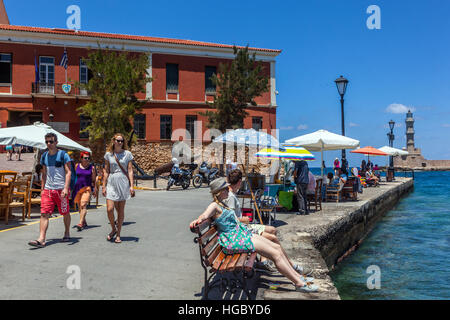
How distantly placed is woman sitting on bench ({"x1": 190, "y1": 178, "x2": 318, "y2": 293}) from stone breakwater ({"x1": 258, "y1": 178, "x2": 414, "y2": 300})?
0.17 m

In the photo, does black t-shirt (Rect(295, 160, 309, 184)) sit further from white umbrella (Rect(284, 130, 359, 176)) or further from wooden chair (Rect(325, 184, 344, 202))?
wooden chair (Rect(325, 184, 344, 202))

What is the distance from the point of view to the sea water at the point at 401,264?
684cm

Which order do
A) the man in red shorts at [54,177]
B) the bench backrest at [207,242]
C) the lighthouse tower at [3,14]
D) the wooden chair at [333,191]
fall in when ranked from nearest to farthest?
1. the bench backrest at [207,242]
2. the man in red shorts at [54,177]
3. the wooden chair at [333,191]
4. the lighthouse tower at [3,14]

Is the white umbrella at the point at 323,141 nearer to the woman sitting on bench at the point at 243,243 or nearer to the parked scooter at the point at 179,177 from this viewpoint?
the parked scooter at the point at 179,177

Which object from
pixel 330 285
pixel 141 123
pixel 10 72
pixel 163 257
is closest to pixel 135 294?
pixel 163 257

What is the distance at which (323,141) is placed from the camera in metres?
13.3

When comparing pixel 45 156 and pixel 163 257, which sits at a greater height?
pixel 45 156

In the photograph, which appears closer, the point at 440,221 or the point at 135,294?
the point at 135,294

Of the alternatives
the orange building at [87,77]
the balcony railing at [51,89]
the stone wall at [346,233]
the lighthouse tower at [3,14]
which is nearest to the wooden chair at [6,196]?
the stone wall at [346,233]

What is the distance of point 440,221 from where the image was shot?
51.8 ft

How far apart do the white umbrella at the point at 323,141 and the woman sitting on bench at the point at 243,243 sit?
9.11m

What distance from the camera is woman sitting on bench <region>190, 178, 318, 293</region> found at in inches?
169

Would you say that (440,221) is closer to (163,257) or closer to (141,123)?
Result: (163,257)
